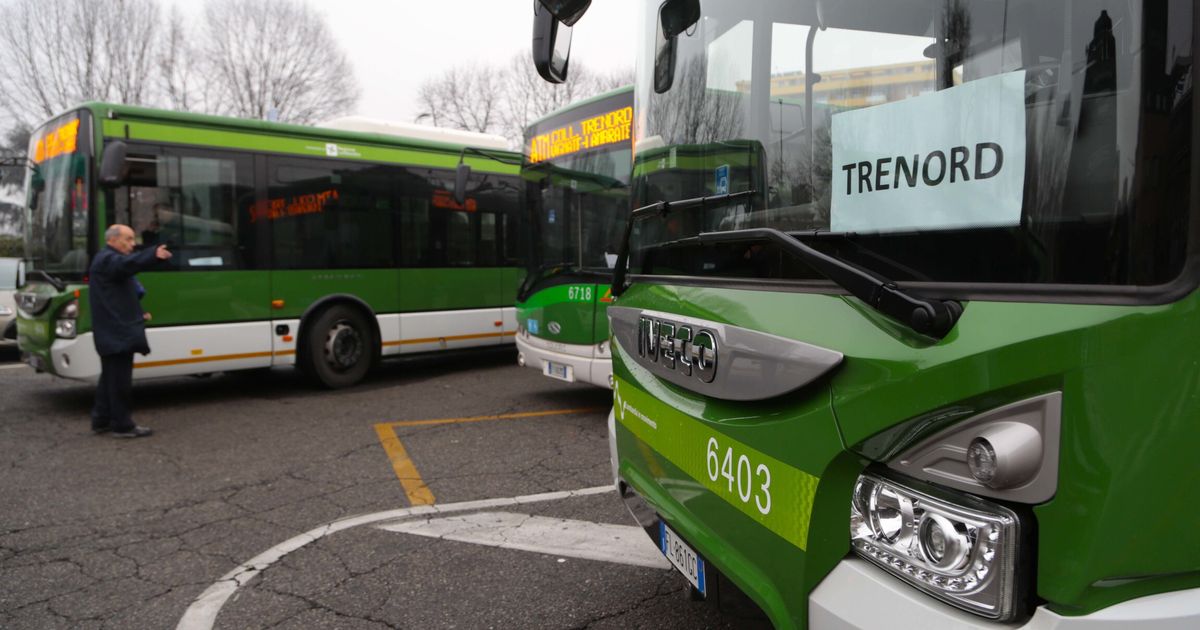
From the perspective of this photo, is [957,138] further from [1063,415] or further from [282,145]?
[282,145]

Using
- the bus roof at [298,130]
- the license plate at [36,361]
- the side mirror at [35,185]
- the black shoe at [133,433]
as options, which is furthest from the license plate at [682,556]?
the side mirror at [35,185]

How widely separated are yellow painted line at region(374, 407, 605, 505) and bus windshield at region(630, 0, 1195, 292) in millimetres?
3223

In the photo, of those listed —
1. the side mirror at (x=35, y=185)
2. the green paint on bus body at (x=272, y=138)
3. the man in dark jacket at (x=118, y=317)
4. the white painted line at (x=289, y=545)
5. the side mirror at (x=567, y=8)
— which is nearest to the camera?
the side mirror at (x=567, y=8)

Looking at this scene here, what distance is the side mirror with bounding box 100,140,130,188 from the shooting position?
6.78 meters

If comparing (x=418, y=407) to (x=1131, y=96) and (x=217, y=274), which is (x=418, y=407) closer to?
(x=217, y=274)

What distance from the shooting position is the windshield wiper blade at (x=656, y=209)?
7.25 feet

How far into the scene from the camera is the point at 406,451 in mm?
5953

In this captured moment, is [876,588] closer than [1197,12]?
No

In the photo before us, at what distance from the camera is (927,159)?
156 cm

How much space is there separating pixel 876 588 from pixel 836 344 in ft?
1.62

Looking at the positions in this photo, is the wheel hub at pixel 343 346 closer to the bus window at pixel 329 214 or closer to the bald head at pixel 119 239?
the bus window at pixel 329 214

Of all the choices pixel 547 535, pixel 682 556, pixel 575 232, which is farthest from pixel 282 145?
pixel 682 556

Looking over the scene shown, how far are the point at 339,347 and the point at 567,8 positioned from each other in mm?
6847

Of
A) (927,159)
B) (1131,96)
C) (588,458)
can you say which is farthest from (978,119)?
(588,458)
